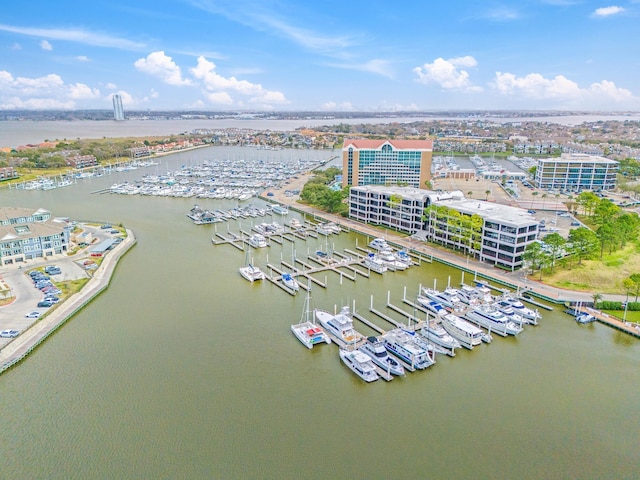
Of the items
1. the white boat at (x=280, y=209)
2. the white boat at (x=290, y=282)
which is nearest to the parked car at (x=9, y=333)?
the white boat at (x=290, y=282)

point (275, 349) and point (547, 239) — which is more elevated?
Result: point (547, 239)

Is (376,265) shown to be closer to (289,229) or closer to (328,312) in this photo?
(328,312)

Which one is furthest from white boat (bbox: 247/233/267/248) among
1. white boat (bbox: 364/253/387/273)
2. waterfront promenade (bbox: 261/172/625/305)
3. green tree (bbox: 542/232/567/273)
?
green tree (bbox: 542/232/567/273)

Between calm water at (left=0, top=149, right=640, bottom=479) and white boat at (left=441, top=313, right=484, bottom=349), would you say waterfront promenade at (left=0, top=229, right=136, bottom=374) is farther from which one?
white boat at (left=441, top=313, right=484, bottom=349)

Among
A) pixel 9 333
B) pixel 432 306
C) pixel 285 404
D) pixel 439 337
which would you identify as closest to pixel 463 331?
pixel 439 337

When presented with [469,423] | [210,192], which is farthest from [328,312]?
[210,192]

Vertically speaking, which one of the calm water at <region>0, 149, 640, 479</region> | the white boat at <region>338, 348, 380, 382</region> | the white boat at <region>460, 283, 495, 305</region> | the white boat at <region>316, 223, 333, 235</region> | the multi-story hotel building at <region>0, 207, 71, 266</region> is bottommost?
the calm water at <region>0, 149, 640, 479</region>
